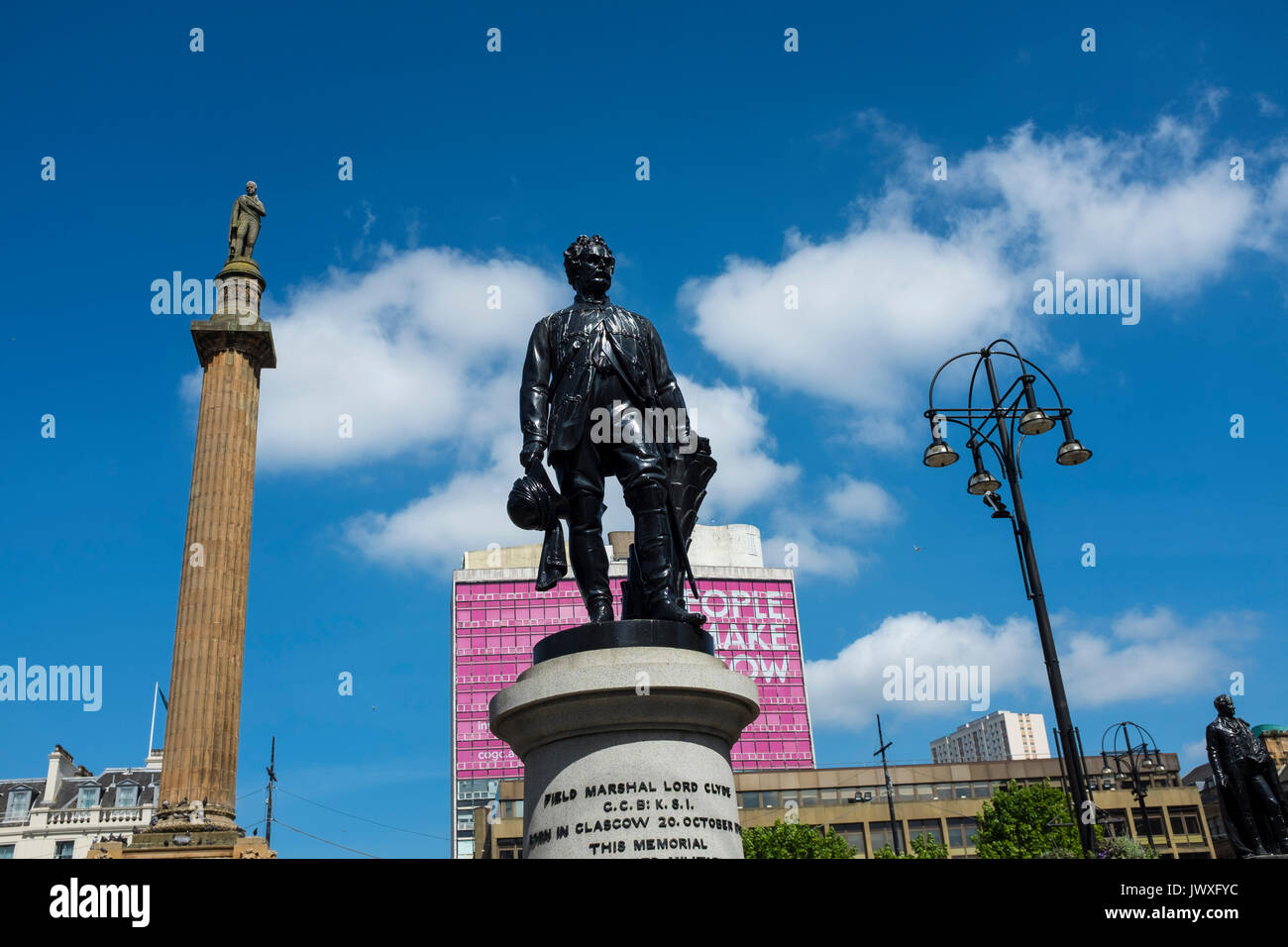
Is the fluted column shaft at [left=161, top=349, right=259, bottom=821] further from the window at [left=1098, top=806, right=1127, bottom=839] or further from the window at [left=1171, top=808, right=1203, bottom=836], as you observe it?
the window at [left=1171, top=808, right=1203, bottom=836]

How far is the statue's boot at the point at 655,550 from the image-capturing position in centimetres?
795

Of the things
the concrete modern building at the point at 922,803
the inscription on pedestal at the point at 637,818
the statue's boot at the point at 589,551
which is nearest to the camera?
the inscription on pedestal at the point at 637,818

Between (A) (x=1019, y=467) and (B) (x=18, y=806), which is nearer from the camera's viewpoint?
(A) (x=1019, y=467)

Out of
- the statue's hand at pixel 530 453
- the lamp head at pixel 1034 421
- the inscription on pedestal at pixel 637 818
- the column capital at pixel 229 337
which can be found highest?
the column capital at pixel 229 337

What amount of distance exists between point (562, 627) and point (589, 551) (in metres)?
110

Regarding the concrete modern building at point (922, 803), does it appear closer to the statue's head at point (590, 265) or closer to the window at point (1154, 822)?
the window at point (1154, 822)

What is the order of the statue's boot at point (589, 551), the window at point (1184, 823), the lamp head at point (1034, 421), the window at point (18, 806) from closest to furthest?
the statue's boot at point (589, 551)
the lamp head at point (1034, 421)
the window at point (18, 806)
the window at point (1184, 823)

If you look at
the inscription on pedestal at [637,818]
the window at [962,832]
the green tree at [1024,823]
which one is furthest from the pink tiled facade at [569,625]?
the inscription on pedestal at [637,818]

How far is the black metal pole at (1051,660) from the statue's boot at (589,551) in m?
6.79

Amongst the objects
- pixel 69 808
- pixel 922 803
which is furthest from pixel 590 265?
pixel 922 803

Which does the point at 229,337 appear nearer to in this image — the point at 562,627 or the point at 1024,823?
the point at 1024,823

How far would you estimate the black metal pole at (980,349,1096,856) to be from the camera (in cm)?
1226

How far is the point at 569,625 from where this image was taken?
4550 inches
